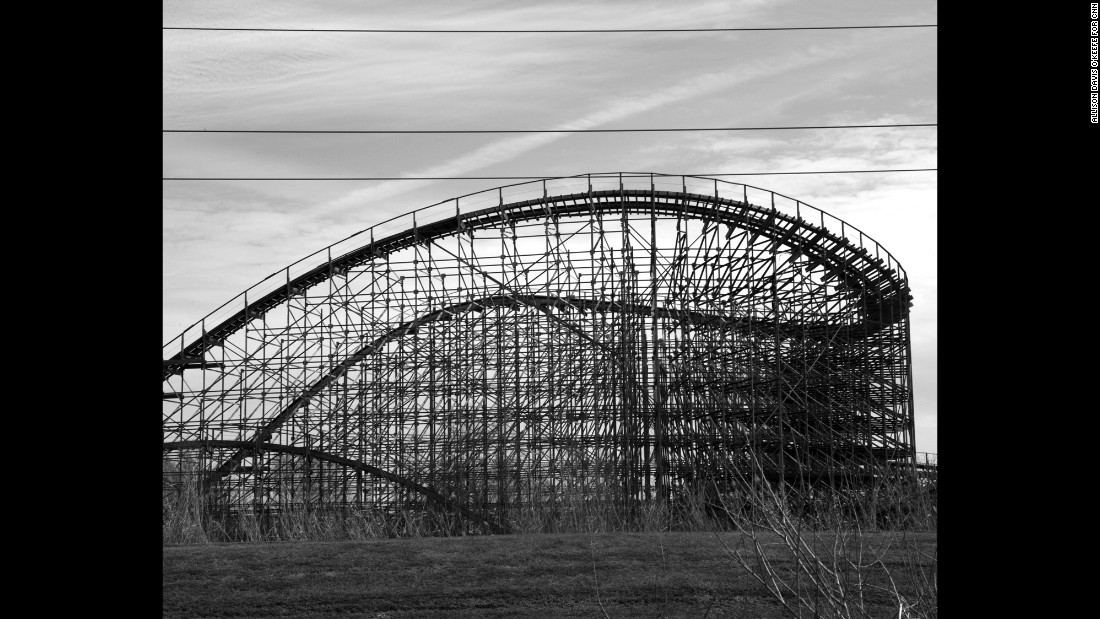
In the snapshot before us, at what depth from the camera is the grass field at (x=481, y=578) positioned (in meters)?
8.99

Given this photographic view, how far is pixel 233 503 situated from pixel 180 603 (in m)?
10.4

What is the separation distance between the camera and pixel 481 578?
986 centimetres

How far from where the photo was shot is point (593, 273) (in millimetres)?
18328

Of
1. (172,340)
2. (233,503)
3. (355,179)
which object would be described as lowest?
(233,503)

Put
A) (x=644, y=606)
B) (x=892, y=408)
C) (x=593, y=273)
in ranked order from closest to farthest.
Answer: (x=644, y=606), (x=593, y=273), (x=892, y=408)

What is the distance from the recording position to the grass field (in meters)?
8.99

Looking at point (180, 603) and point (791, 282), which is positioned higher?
point (791, 282)
